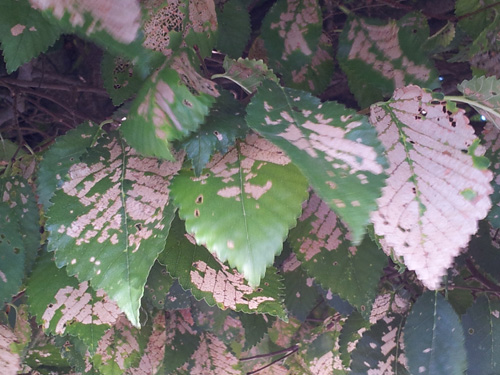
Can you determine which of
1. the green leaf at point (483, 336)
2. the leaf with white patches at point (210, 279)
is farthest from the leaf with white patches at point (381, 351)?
the leaf with white patches at point (210, 279)

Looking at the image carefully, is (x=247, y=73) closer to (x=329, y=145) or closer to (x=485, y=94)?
(x=329, y=145)

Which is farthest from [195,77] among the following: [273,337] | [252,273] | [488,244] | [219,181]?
[273,337]

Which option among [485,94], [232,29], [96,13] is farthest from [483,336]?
[96,13]

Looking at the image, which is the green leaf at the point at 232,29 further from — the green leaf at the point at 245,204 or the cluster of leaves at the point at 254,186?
the green leaf at the point at 245,204

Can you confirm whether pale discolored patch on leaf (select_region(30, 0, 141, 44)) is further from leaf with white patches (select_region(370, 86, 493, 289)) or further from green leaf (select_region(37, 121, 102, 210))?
leaf with white patches (select_region(370, 86, 493, 289))

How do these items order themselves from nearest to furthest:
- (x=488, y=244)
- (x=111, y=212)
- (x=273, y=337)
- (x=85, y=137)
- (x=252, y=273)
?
(x=252, y=273) → (x=111, y=212) → (x=85, y=137) → (x=488, y=244) → (x=273, y=337)

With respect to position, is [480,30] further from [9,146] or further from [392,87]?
[9,146]
